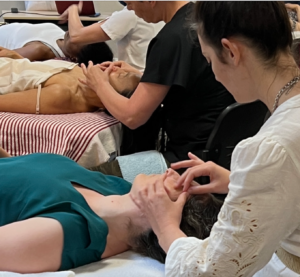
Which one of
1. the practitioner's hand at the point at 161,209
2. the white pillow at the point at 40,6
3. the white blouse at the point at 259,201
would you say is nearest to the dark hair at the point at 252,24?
the white blouse at the point at 259,201

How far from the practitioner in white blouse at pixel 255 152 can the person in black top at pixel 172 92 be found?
2.04 ft

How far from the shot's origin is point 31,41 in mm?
2803

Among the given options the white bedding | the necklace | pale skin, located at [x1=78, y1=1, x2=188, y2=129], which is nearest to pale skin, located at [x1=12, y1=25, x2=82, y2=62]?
pale skin, located at [x1=78, y1=1, x2=188, y2=129]

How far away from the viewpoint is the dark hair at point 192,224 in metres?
1.15

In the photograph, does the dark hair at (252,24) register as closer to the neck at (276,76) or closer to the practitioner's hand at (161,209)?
the neck at (276,76)

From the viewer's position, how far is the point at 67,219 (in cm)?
108

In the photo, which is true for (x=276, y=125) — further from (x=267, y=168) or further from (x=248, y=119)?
(x=248, y=119)

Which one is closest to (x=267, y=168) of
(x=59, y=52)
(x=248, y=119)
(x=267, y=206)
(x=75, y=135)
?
(x=267, y=206)

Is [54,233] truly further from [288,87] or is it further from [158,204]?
[288,87]

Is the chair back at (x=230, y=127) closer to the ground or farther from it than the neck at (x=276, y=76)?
closer to the ground

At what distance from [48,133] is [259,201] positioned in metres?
1.12

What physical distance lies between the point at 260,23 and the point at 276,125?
0.20m

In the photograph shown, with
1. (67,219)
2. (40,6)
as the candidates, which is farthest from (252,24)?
(40,6)

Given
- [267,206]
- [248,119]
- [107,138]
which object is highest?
[267,206]
